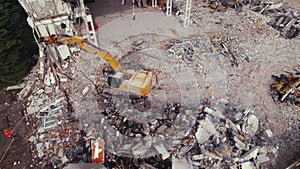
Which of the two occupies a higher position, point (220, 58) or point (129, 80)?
point (129, 80)

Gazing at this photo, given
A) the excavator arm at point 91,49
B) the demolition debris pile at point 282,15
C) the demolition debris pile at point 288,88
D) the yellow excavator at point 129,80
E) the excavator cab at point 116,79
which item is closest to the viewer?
the yellow excavator at point 129,80

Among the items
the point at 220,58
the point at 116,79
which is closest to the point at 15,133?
the point at 116,79

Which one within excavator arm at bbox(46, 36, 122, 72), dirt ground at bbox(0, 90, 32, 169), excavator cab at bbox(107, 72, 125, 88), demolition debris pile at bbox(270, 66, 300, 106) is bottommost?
dirt ground at bbox(0, 90, 32, 169)

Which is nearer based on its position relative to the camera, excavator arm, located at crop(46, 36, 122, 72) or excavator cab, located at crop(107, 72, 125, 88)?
excavator cab, located at crop(107, 72, 125, 88)

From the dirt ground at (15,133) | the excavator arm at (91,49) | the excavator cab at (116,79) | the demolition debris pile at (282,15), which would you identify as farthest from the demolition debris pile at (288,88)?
the dirt ground at (15,133)

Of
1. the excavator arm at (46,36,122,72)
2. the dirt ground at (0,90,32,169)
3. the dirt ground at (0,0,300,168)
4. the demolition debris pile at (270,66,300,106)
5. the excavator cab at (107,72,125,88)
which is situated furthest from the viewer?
the excavator arm at (46,36,122,72)

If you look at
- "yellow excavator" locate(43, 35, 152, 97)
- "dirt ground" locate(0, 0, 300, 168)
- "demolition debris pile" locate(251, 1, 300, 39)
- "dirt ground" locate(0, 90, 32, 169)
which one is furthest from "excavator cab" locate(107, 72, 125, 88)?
"demolition debris pile" locate(251, 1, 300, 39)

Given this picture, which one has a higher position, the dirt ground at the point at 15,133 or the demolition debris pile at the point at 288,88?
the demolition debris pile at the point at 288,88

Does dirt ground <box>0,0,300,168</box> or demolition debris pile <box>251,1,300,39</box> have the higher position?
demolition debris pile <box>251,1,300,39</box>

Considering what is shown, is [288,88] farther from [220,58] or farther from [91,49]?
[91,49]

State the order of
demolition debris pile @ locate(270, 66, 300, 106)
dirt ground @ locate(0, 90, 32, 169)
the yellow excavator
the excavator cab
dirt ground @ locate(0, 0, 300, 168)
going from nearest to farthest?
dirt ground @ locate(0, 90, 32, 169)
dirt ground @ locate(0, 0, 300, 168)
the yellow excavator
demolition debris pile @ locate(270, 66, 300, 106)
the excavator cab

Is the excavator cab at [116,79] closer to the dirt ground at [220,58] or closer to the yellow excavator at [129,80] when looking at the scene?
the yellow excavator at [129,80]

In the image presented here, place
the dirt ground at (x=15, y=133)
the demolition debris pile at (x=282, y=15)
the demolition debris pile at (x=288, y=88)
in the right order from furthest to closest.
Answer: the demolition debris pile at (x=282, y=15) → the demolition debris pile at (x=288, y=88) → the dirt ground at (x=15, y=133)

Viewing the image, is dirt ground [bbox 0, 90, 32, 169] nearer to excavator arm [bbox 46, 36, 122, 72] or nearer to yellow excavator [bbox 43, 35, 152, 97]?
excavator arm [bbox 46, 36, 122, 72]
